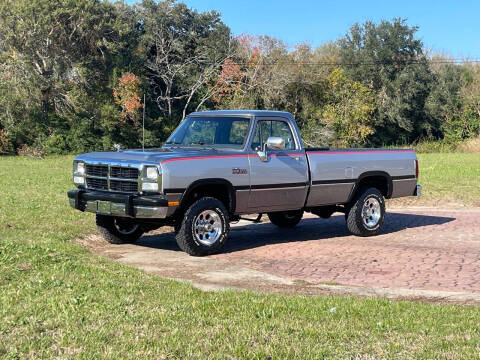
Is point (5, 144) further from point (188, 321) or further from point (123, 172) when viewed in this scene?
point (188, 321)

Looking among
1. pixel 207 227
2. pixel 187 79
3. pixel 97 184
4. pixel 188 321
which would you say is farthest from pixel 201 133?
pixel 187 79

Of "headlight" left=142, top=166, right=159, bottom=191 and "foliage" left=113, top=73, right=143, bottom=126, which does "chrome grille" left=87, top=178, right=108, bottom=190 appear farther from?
"foliage" left=113, top=73, right=143, bottom=126

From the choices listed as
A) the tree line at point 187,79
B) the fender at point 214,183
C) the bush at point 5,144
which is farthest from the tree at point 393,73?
the fender at point 214,183

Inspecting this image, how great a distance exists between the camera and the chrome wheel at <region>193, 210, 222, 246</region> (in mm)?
10070

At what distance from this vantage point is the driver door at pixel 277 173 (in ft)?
35.1

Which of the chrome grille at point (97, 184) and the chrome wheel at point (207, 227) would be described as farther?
the chrome grille at point (97, 184)

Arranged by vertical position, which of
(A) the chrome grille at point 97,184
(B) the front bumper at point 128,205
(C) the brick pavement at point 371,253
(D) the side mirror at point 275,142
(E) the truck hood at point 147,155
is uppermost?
(D) the side mirror at point 275,142

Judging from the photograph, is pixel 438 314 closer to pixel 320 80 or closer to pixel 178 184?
pixel 178 184

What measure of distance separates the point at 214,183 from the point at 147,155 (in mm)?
1079

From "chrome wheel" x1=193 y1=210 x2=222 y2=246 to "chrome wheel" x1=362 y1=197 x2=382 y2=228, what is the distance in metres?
3.47

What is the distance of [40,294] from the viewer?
6.88m

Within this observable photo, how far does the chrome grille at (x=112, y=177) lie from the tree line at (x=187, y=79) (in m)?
36.0

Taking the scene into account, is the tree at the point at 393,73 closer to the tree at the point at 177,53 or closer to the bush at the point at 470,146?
the bush at the point at 470,146

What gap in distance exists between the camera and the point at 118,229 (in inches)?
449
